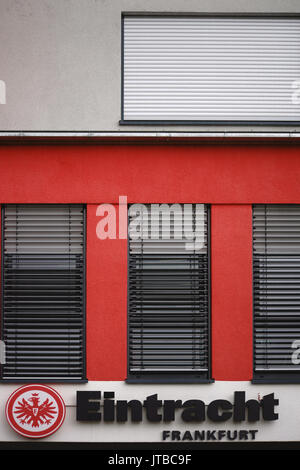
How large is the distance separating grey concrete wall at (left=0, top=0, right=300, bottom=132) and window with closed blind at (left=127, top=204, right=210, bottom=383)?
4.54ft

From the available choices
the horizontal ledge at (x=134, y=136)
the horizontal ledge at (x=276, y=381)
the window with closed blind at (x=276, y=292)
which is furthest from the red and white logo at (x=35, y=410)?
the horizontal ledge at (x=134, y=136)

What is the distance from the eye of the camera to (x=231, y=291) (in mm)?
7133

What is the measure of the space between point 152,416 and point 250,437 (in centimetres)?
148

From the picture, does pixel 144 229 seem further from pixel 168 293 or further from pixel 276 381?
pixel 276 381

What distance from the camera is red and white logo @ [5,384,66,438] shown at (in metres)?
6.92

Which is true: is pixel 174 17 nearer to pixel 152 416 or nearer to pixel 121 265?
pixel 121 265

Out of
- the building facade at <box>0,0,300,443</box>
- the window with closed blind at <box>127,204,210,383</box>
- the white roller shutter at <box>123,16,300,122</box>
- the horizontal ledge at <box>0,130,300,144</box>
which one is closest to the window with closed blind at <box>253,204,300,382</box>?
the building facade at <box>0,0,300,443</box>

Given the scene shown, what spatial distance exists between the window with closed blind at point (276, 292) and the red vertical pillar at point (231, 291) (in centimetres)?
18

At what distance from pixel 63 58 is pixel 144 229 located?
2.83m

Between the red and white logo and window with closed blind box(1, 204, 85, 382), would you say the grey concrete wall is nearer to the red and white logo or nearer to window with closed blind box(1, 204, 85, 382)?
window with closed blind box(1, 204, 85, 382)

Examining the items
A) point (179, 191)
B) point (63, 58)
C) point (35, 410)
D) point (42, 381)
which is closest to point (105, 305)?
point (42, 381)
